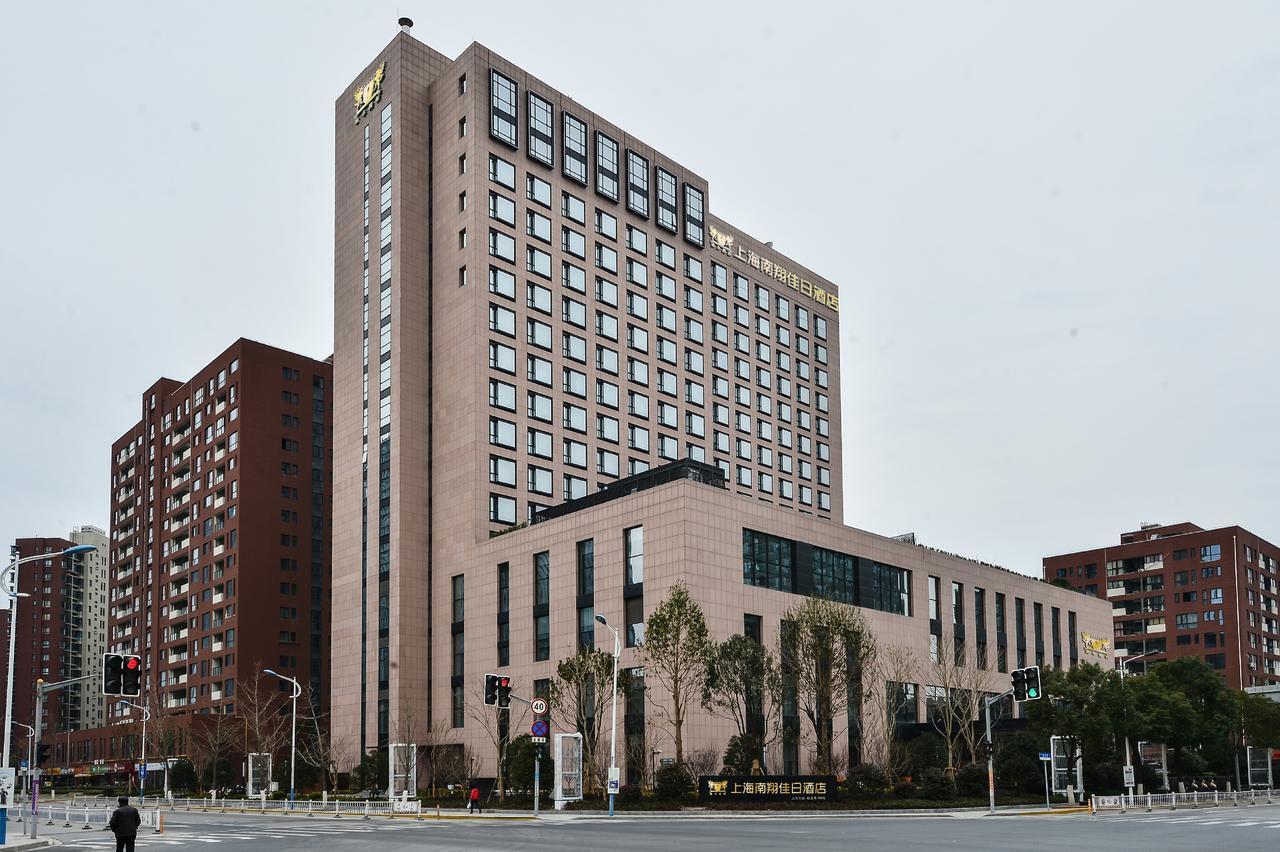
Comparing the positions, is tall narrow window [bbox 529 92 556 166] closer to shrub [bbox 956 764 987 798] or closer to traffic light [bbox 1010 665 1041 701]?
shrub [bbox 956 764 987 798]

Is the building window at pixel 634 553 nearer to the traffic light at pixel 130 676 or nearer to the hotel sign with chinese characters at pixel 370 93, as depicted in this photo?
the traffic light at pixel 130 676

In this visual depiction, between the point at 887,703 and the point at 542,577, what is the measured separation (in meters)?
25.8

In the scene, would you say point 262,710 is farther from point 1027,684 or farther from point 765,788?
point 1027,684

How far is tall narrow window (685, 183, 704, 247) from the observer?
112438mm

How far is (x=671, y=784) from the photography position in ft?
200

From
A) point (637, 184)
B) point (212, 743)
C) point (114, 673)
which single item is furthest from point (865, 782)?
point (212, 743)

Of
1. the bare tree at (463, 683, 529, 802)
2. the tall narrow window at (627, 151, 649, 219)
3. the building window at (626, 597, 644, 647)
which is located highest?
the tall narrow window at (627, 151, 649, 219)

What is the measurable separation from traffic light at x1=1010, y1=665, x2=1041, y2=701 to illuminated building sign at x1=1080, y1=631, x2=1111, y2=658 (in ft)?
259

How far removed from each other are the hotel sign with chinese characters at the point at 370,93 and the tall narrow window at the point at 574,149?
1539 cm

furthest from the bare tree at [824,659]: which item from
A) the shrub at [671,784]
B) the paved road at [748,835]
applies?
the paved road at [748,835]

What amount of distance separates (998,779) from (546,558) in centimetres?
3308

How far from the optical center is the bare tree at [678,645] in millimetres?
67875

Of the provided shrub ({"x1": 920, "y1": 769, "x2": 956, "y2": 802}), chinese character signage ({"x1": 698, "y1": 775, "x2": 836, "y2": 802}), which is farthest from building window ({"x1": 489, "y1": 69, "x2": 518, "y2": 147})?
shrub ({"x1": 920, "y1": 769, "x2": 956, "y2": 802})

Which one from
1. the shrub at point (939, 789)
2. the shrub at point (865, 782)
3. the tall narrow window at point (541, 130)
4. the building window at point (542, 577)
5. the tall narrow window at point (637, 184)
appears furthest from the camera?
the tall narrow window at point (637, 184)
